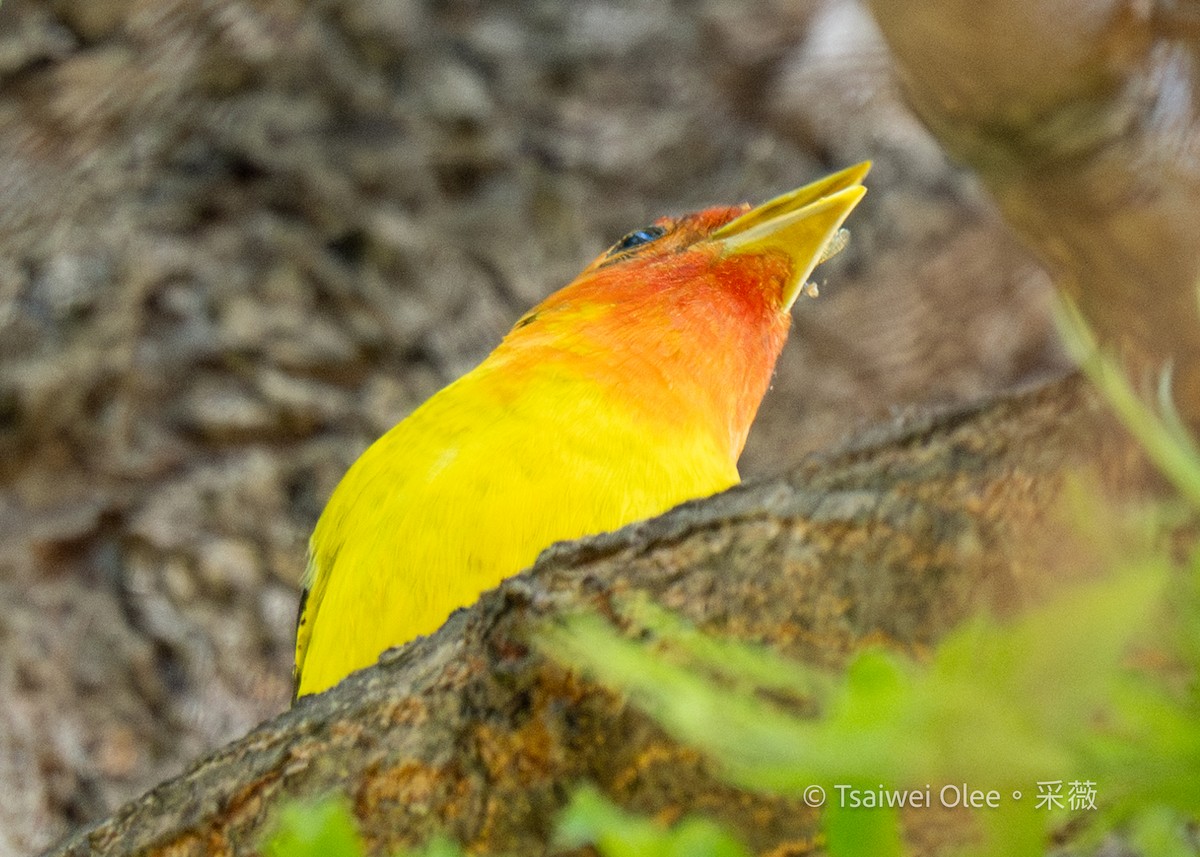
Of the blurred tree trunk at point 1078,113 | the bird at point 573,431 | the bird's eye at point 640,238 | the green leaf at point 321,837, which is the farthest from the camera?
the bird's eye at point 640,238

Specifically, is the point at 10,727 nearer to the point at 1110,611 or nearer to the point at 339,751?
the point at 339,751

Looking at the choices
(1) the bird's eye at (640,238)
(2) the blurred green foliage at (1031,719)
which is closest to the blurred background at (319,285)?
(1) the bird's eye at (640,238)

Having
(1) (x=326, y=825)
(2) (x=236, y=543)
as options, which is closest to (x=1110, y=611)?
(1) (x=326, y=825)

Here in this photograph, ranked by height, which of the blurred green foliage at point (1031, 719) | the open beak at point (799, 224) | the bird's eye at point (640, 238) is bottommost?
the bird's eye at point (640, 238)

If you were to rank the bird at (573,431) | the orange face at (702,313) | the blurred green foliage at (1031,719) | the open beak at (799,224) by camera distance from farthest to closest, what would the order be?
1. the open beak at (799,224)
2. the orange face at (702,313)
3. the bird at (573,431)
4. the blurred green foliage at (1031,719)

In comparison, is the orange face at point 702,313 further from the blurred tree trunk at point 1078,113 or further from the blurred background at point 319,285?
the blurred tree trunk at point 1078,113

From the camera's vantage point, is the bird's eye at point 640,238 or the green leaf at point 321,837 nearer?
the green leaf at point 321,837
